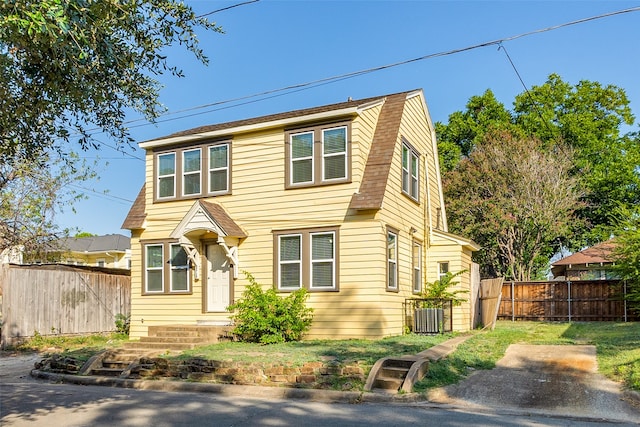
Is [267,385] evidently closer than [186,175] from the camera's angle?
Yes

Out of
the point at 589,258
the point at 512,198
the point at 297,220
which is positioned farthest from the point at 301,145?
the point at 589,258

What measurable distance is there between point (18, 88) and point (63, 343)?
12.3 m

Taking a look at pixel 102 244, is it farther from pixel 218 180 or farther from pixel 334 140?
pixel 334 140

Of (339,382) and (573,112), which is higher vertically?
(573,112)

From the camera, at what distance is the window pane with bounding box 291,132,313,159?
16.7m

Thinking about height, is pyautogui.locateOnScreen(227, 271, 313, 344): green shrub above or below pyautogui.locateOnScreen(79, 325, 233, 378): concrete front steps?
above

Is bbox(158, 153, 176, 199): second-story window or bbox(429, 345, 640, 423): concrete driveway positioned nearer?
bbox(429, 345, 640, 423): concrete driveway

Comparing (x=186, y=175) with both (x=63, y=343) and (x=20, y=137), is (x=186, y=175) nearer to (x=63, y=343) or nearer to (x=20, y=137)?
(x=63, y=343)

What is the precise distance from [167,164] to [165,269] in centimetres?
315

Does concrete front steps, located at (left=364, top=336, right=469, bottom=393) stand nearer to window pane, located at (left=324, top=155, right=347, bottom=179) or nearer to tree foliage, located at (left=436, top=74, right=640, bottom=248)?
window pane, located at (left=324, top=155, right=347, bottom=179)

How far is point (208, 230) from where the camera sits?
661 inches

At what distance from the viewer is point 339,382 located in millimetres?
10570

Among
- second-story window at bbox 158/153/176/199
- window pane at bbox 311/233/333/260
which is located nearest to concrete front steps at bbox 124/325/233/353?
window pane at bbox 311/233/333/260

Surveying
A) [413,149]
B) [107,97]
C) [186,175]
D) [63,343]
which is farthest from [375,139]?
[63,343]
